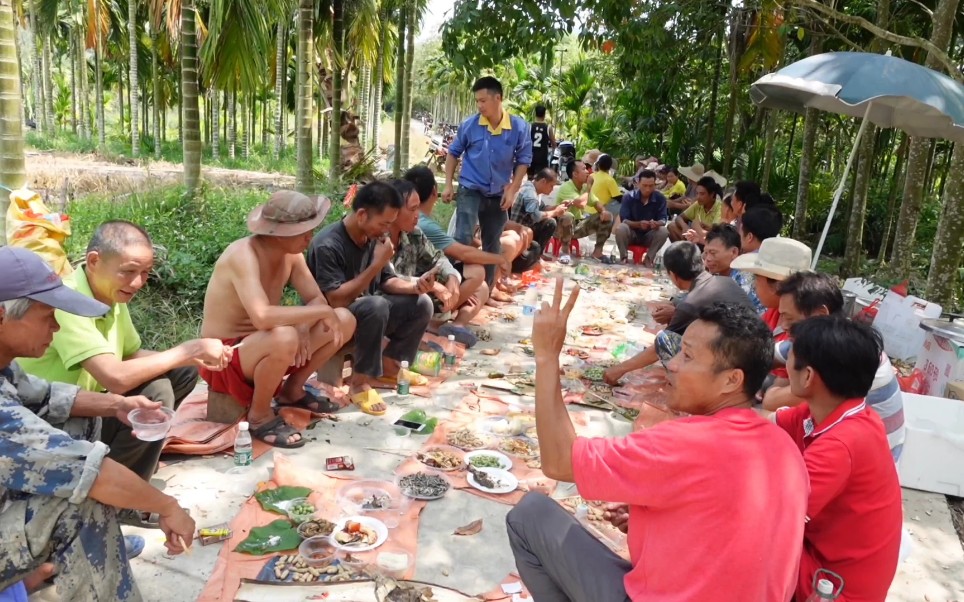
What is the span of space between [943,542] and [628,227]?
7.05 metres

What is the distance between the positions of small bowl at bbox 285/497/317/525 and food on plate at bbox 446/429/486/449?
3.41 ft

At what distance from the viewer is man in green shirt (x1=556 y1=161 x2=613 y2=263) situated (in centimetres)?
988

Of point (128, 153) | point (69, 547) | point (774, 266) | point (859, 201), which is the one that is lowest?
point (69, 547)

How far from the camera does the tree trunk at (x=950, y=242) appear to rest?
5.86m

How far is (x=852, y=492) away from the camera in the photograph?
2197 millimetres

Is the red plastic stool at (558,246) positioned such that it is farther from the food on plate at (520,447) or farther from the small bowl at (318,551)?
the small bowl at (318,551)

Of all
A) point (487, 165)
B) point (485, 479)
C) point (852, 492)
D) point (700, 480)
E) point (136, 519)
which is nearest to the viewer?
point (700, 480)

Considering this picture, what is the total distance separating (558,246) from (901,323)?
17.6 feet

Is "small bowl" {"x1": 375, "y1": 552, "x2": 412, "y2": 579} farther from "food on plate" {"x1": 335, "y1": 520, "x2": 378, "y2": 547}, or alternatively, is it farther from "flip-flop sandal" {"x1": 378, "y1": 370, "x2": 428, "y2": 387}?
"flip-flop sandal" {"x1": 378, "y1": 370, "x2": 428, "y2": 387}

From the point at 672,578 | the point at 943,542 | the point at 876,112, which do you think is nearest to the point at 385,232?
the point at 672,578

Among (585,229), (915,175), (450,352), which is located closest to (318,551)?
(450,352)

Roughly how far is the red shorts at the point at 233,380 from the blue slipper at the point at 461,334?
2.40 m

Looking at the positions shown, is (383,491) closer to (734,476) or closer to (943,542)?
(734,476)

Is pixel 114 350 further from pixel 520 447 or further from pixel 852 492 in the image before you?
pixel 852 492
